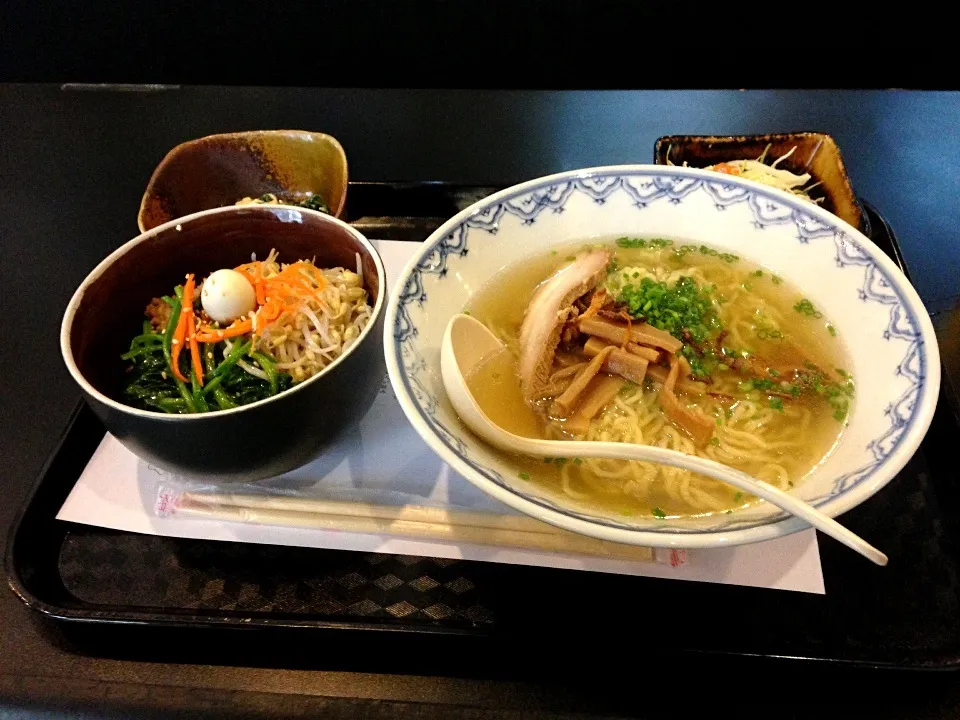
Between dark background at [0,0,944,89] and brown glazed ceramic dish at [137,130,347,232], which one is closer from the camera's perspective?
brown glazed ceramic dish at [137,130,347,232]

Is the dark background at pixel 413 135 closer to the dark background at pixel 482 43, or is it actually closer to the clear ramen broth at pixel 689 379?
the dark background at pixel 482 43

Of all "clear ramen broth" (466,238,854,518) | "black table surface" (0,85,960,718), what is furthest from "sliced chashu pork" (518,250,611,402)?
"black table surface" (0,85,960,718)

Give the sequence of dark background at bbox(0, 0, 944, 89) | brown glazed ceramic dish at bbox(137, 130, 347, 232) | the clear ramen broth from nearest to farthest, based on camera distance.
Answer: the clear ramen broth
brown glazed ceramic dish at bbox(137, 130, 347, 232)
dark background at bbox(0, 0, 944, 89)

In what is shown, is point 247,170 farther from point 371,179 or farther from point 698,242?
point 698,242

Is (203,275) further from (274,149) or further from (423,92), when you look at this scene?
(423,92)

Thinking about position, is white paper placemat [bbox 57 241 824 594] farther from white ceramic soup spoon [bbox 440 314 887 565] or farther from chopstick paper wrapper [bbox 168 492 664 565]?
white ceramic soup spoon [bbox 440 314 887 565]

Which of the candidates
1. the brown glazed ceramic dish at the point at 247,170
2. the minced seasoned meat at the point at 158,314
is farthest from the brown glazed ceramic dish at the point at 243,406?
the brown glazed ceramic dish at the point at 247,170

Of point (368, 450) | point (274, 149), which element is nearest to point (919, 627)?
point (368, 450)
